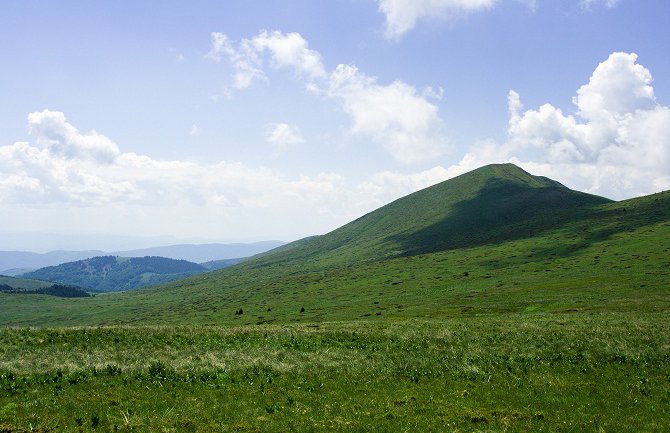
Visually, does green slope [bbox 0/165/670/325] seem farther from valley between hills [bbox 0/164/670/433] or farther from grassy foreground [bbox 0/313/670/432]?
→ grassy foreground [bbox 0/313/670/432]

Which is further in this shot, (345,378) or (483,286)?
(483,286)

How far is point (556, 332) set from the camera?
38.6m

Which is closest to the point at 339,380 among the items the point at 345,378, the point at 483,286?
the point at 345,378

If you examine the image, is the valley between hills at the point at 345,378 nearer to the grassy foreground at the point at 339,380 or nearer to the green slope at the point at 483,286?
the grassy foreground at the point at 339,380

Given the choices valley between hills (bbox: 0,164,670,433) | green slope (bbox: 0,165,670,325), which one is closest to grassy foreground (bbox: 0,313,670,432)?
valley between hills (bbox: 0,164,670,433)

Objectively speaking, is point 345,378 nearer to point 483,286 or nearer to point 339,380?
point 339,380

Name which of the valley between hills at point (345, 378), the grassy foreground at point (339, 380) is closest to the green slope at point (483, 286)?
the valley between hills at point (345, 378)

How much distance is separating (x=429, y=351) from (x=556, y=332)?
1341 centimetres

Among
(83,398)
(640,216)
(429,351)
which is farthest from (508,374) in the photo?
(640,216)

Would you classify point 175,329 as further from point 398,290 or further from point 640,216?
point 640,216

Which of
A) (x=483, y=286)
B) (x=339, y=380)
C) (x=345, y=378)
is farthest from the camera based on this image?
(x=483, y=286)

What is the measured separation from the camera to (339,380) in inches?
1024

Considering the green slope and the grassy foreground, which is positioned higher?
the grassy foreground

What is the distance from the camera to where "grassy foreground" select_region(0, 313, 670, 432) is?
61.0 feet
